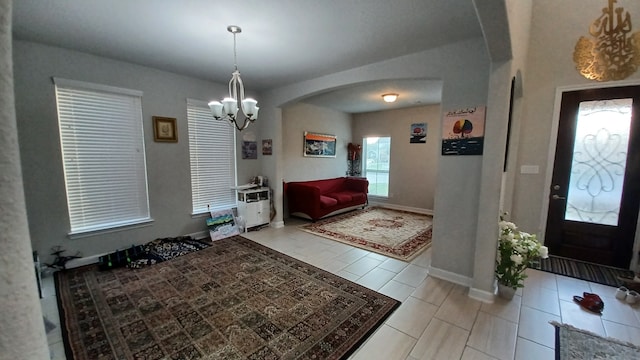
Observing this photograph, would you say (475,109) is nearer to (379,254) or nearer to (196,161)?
(379,254)

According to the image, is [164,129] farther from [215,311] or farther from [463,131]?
[463,131]

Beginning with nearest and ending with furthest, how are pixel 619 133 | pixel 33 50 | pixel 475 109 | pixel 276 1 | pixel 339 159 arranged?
pixel 276 1, pixel 475 109, pixel 33 50, pixel 619 133, pixel 339 159

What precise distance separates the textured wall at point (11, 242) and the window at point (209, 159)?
4.04 m

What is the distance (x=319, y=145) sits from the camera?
20.6 feet

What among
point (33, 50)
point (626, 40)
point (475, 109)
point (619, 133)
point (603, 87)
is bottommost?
point (619, 133)

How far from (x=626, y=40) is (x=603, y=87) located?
1.64ft

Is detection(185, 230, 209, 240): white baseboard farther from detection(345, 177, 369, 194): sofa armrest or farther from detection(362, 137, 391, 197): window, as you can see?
detection(362, 137, 391, 197): window

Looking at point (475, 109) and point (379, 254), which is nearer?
point (475, 109)

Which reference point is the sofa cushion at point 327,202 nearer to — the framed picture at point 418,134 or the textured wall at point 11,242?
the framed picture at point 418,134

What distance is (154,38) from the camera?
266 cm

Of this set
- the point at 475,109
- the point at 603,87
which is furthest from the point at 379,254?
the point at 603,87

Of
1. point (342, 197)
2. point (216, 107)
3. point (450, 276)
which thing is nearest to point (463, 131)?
point (450, 276)

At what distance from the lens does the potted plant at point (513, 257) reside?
2.42m

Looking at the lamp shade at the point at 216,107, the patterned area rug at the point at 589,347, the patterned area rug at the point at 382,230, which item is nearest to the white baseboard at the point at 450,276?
the patterned area rug at the point at 382,230
